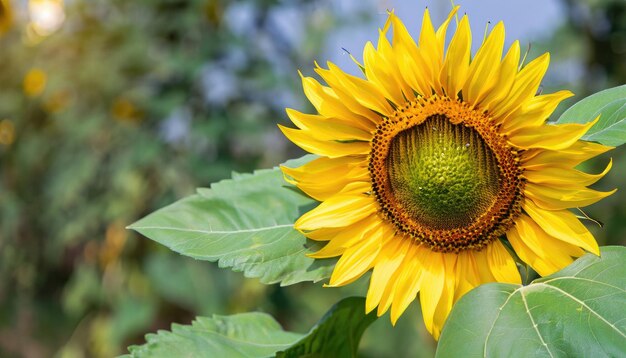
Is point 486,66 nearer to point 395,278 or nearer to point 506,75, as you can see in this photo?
point 506,75

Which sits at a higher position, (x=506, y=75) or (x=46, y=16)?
(x=46, y=16)

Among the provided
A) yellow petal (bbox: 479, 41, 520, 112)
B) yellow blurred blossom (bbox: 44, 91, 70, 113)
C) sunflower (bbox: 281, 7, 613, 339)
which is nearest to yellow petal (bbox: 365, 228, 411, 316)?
sunflower (bbox: 281, 7, 613, 339)

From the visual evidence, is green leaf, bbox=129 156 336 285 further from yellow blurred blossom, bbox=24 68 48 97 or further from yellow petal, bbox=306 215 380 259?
yellow blurred blossom, bbox=24 68 48 97

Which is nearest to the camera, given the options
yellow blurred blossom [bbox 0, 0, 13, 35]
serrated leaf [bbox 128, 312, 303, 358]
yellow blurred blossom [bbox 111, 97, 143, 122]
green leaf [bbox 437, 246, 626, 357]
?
green leaf [bbox 437, 246, 626, 357]

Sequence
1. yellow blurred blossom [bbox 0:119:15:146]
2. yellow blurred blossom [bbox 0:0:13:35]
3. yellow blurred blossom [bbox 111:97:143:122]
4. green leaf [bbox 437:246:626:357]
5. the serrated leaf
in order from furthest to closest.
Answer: yellow blurred blossom [bbox 0:119:15:146], yellow blurred blossom [bbox 111:97:143:122], yellow blurred blossom [bbox 0:0:13:35], the serrated leaf, green leaf [bbox 437:246:626:357]

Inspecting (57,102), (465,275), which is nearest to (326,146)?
(465,275)

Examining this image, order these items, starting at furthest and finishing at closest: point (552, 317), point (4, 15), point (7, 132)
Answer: point (7, 132), point (4, 15), point (552, 317)

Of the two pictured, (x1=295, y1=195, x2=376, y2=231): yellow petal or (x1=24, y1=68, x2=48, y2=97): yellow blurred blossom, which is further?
(x1=24, y1=68, x2=48, y2=97): yellow blurred blossom
